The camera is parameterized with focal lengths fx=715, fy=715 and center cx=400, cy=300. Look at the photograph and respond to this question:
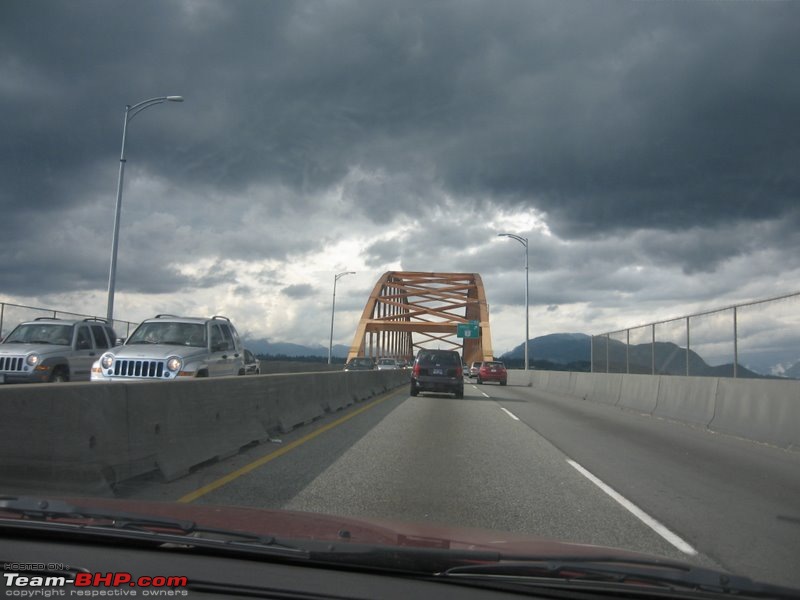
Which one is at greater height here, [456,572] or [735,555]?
[456,572]

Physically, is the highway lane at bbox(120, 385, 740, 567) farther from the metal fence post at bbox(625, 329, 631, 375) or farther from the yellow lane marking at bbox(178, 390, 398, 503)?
the metal fence post at bbox(625, 329, 631, 375)

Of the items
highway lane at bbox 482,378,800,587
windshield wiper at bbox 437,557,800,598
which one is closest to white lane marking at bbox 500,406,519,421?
highway lane at bbox 482,378,800,587

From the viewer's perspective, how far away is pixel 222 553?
131 inches

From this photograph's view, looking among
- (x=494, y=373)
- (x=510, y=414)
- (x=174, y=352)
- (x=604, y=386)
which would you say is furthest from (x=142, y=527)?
(x=494, y=373)

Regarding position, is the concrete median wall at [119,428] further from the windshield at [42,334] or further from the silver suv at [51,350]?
the windshield at [42,334]

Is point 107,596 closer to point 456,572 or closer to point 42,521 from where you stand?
point 42,521

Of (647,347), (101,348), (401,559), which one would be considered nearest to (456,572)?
(401,559)

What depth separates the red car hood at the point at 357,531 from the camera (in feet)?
11.9

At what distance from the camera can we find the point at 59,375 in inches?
651

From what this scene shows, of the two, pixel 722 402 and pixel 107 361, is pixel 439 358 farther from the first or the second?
pixel 107 361

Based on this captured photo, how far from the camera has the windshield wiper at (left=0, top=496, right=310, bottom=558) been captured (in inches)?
133

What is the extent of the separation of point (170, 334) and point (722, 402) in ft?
38.3

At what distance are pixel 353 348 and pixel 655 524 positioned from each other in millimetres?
75395

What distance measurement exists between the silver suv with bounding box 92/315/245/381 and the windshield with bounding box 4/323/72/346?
11.4 feet
